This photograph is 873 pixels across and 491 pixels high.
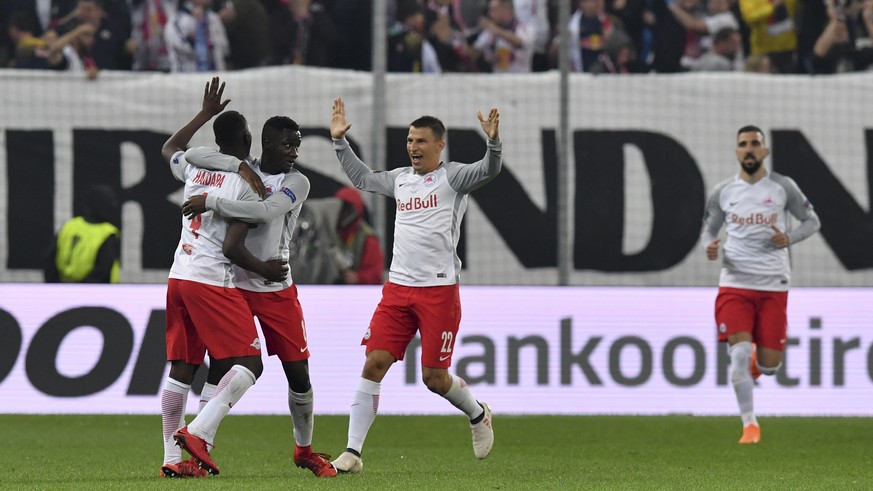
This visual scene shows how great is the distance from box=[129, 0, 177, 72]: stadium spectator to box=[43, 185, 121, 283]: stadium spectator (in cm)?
226

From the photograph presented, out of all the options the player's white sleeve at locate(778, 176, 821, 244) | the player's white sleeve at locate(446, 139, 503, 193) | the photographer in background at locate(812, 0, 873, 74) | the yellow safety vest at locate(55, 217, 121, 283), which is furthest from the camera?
the photographer in background at locate(812, 0, 873, 74)

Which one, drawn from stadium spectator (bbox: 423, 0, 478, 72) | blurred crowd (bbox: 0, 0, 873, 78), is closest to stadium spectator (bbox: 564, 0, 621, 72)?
blurred crowd (bbox: 0, 0, 873, 78)

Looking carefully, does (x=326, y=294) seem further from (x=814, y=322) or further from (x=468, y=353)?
(x=814, y=322)

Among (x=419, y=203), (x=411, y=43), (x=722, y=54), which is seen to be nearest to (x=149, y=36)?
(x=411, y=43)

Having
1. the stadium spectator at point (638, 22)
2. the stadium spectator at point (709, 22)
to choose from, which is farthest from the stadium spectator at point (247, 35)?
the stadium spectator at point (709, 22)

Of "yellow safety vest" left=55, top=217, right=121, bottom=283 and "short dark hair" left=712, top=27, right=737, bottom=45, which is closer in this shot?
"yellow safety vest" left=55, top=217, right=121, bottom=283

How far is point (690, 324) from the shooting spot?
11703 millimetres

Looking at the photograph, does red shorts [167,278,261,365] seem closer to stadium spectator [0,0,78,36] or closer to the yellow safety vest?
the yellow safety vest

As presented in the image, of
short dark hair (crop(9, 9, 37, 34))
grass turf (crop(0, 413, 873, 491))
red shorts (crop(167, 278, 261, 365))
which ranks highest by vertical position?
short dark hair (crop(9, 9, 37, 34))

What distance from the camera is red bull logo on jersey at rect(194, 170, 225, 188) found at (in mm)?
7051

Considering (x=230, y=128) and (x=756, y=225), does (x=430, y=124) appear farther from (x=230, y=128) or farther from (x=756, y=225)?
(x=756, y=225)

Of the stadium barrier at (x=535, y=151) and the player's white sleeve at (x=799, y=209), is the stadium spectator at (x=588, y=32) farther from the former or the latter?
the player's white sleeve at (x=799, y=209)

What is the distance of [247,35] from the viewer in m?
14.4

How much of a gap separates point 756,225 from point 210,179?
453cm
